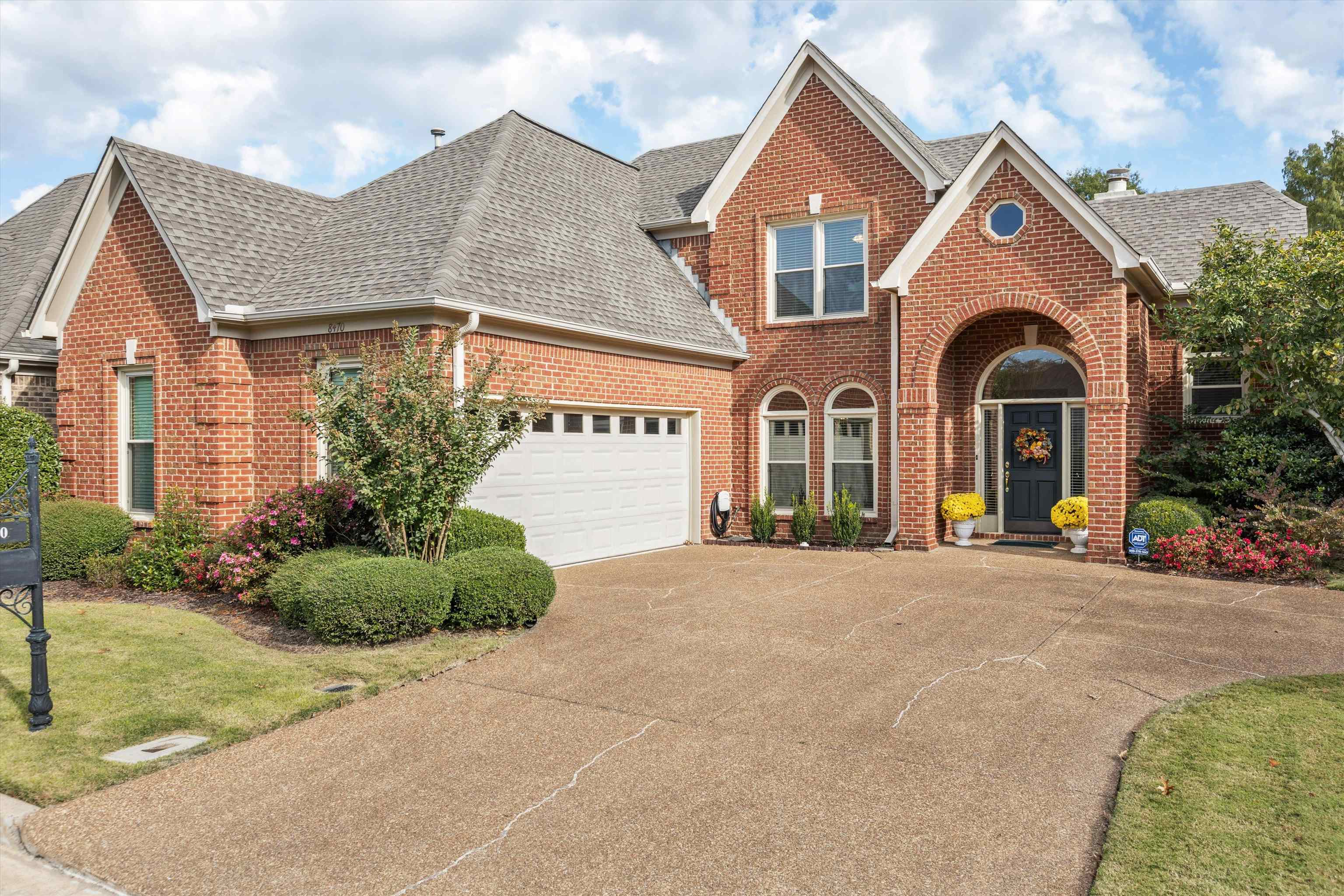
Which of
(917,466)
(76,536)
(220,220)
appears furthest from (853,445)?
(76,536)

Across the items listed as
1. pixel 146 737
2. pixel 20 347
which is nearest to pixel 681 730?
pixel 146 737

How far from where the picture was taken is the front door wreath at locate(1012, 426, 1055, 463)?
15312 mm

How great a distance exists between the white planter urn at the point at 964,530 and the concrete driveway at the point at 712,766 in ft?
18.0

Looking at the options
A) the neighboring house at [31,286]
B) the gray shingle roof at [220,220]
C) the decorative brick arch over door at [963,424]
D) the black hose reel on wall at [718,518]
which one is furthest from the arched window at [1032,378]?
the neighboring house at [31,286]

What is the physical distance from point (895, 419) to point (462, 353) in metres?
7.29

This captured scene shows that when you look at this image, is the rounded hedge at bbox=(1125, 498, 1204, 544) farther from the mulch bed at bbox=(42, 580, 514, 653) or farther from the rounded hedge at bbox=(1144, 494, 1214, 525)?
the mulch bed at bbox=(42, 580, 514, 653)

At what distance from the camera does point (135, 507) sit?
13.3m

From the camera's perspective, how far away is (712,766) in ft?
18.0

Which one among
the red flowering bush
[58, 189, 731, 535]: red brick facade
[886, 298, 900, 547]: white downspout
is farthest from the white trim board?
[58, 189, 731, 535]: red brick facade

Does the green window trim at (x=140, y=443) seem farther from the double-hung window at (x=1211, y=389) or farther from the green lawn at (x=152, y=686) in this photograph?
the double-hung window at (x=1211, y=389)

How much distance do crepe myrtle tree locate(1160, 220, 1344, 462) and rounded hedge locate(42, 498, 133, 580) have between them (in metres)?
15.0

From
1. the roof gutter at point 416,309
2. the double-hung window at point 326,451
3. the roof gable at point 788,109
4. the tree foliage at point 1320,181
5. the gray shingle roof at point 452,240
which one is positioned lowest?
the double-hung window at point 326,451

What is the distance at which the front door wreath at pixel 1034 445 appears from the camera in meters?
15.3

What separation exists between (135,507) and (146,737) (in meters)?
8.49
